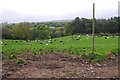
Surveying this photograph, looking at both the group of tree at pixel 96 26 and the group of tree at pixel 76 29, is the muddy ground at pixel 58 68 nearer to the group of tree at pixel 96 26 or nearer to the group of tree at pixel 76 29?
the group of tree at pixel 76 29

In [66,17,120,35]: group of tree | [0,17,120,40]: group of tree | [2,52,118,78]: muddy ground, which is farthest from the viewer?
[66,17,120,35]: group of tree

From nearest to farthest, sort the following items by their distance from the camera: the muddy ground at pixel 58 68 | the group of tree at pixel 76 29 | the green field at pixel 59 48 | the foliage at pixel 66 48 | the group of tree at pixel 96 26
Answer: the muddy ground at pixel 58 68
the foliage at pixel 66 48
the green field at pixel 59 48
the group of tree at pixel 76 29
the group of tree at pixel 96 26

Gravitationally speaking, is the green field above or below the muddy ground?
above

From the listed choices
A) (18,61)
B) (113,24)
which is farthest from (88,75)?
(113,24)

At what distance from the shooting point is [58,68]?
7281mm

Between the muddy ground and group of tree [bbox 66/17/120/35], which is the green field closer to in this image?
the muddy ground

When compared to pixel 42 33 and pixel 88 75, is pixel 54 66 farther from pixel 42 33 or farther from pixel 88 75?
pixel 42 33

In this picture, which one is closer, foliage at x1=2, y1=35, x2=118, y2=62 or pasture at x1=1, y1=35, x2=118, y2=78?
pasture at x1=1, y1=35, x2=118, y2=78

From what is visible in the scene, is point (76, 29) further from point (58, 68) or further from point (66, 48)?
point (58, 68)

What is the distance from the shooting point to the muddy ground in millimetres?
6598

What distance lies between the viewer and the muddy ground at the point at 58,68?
6.60m

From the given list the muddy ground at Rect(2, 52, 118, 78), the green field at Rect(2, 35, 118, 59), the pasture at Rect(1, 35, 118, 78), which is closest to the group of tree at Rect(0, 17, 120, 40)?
the green field at Rect(2, 35, 118, 59)

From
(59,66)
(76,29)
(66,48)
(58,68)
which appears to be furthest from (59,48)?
(76,29)

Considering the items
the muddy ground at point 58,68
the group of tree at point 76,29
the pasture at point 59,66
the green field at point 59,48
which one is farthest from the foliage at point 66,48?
the group of tree at point 76,29
